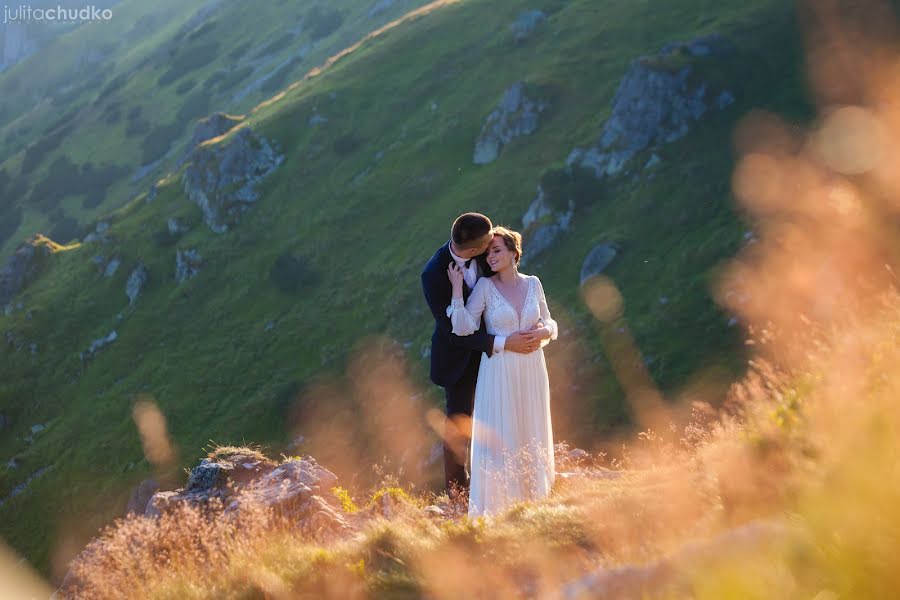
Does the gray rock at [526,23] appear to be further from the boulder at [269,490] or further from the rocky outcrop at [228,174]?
the boulder at [269,490]

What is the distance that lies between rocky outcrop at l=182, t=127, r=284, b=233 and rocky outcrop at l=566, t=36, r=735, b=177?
3072 centimetres

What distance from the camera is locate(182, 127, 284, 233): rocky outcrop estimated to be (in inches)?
2579

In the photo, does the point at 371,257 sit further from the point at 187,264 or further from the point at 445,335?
the point at 445,335

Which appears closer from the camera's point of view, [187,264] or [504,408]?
[504,408]

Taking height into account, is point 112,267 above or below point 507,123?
above

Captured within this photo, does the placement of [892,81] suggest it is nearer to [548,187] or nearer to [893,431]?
[548,187]

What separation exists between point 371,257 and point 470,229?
47.2 meters

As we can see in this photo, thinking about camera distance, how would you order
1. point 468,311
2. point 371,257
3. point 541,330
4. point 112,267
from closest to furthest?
point 468,311, point 541,330, point 371,257, point 112,267

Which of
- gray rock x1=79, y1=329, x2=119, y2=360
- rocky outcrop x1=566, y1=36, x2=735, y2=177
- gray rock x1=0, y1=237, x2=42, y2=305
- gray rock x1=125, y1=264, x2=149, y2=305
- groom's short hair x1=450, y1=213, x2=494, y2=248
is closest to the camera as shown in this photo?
groom's short hair x1=450, y1=213, x2=494, y2=248

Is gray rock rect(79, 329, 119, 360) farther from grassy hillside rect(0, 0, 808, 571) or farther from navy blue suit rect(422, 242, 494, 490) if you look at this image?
navy blue suit rect(422, 242, 494, 490)

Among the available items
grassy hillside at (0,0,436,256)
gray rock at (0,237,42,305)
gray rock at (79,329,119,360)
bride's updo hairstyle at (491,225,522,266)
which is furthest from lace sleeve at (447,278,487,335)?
grassy hillside at (0,0,436,256)

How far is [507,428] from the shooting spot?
29.6 ft

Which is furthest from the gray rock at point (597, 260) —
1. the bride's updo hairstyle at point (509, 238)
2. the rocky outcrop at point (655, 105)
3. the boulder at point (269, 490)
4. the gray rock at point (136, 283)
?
the gray rock at point (136, 283)

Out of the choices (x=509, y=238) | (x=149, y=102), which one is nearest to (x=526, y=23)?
(x=509, y=238)
